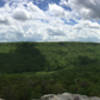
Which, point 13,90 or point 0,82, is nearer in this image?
point 13,90

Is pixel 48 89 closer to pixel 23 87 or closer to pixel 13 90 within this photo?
pixel 23 87

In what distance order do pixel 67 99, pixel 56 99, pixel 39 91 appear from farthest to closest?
1. pixel 39 91
2. pixel 67 99
3. pixel 56 99

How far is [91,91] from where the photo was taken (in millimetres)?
105438

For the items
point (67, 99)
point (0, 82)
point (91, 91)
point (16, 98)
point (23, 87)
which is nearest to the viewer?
point (67, 99)

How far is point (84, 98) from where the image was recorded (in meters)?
56.7

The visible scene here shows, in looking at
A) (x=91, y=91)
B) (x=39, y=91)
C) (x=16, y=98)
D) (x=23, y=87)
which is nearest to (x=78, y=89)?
(x=91, y=91)

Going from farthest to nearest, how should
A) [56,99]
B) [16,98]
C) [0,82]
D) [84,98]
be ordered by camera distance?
[0,82] → [16,98] → [84,98] → [56,99]

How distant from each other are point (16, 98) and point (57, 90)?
40.9 metres

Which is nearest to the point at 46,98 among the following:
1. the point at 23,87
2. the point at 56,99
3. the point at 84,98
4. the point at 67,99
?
the point at 56,99

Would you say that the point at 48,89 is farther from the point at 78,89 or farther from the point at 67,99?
the point at 67,99

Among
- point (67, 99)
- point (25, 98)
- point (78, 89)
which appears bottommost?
point (78, 89)

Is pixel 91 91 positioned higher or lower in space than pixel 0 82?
lower

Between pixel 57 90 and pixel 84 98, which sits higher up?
pixel 84 98

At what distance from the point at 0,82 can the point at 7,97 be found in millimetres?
26072
